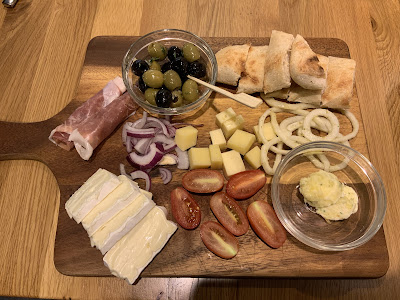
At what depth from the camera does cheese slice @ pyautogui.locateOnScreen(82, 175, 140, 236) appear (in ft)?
5.80

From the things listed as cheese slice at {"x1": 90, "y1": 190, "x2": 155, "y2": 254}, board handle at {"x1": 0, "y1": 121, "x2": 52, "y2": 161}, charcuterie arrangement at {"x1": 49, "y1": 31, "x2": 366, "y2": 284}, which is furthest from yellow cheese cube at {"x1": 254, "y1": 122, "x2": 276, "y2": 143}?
board handle at {"x1": 0, "y1": 121, "x2": 52, "y2": 161}

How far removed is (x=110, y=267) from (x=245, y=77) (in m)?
1.41

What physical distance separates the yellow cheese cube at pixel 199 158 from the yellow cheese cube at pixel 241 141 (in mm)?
162

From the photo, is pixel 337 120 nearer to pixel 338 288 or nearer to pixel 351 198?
pixel 351 198

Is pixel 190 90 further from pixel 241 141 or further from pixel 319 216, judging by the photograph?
pixel 319 216

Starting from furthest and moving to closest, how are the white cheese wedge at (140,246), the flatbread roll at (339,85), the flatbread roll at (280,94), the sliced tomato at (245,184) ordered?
1. the flatbread roll at (280,94)
2. the flatbread roll at (339,85)
3. the sliced tomato at (245,184)
4. the white cheese wedge at (140,246)

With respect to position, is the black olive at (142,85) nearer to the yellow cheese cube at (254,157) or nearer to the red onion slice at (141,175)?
the red onion slice at (141,175)

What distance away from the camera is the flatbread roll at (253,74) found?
209 centimetres

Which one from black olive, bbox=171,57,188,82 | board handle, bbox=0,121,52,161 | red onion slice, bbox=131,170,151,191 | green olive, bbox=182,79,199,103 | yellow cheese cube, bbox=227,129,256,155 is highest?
black olive, bbox=171,57,188,82

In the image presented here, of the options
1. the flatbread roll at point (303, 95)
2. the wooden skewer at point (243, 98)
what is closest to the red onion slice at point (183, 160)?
the wooden skewer at point (243, 98)

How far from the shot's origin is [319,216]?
1.91 metres

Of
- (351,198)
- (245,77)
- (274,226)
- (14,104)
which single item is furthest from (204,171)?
(14,104)

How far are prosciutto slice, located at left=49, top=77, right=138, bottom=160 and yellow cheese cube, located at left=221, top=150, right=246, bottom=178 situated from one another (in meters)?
0.72

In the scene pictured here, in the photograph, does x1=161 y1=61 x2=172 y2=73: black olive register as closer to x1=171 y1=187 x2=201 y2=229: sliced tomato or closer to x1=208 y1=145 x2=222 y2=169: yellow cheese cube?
x1=208 y1=145 x2=222 y2=169: yellow cheese cube
